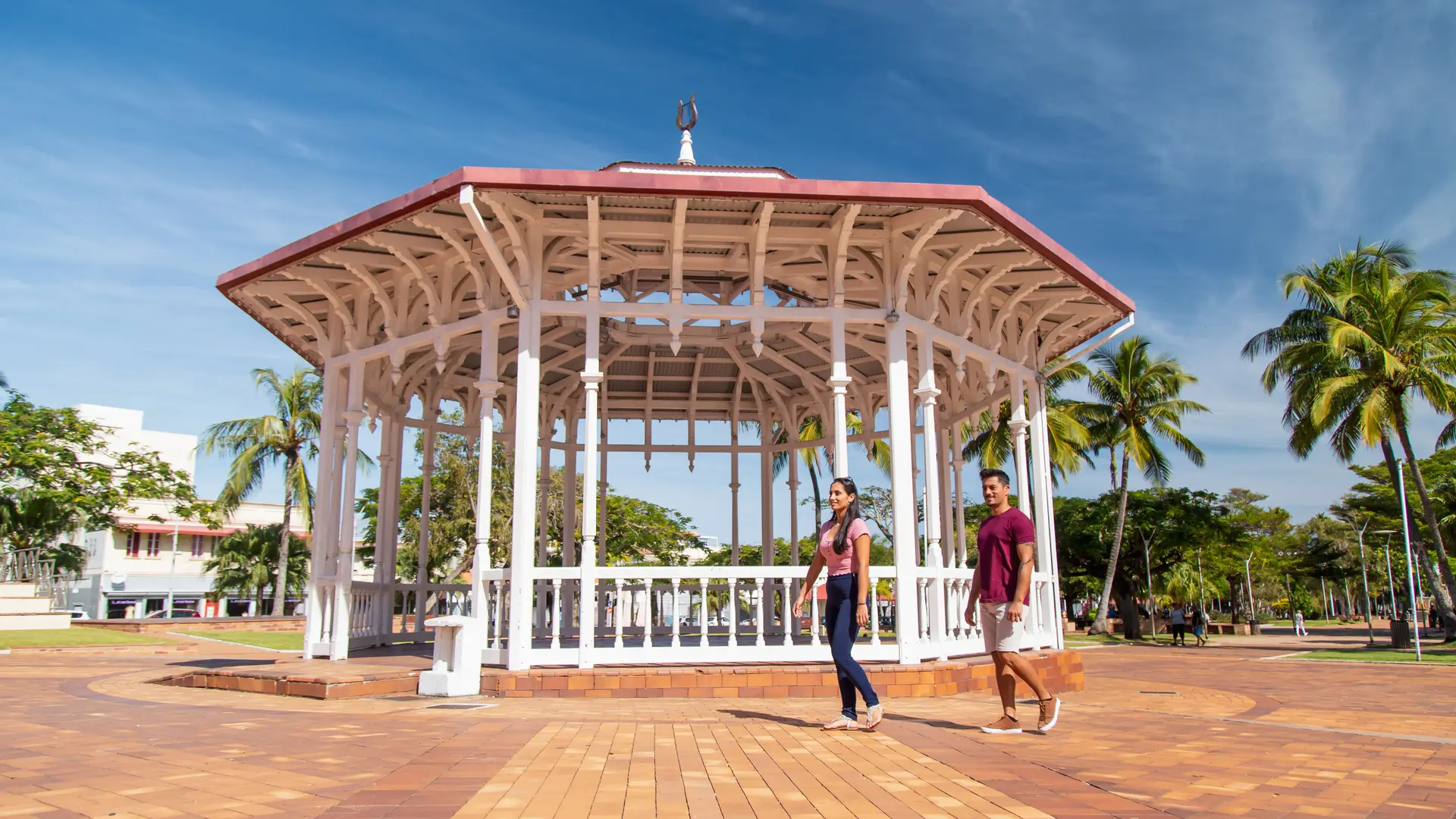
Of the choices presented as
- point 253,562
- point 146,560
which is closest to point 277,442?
point 253,562

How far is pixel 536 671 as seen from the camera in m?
8.04

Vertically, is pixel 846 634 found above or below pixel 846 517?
below

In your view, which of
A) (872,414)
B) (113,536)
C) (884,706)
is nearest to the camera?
(884,706)

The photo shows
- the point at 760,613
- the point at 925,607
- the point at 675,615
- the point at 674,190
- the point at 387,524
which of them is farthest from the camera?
the point at 387,524

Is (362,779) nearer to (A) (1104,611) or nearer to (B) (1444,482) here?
(A) (1104,611)

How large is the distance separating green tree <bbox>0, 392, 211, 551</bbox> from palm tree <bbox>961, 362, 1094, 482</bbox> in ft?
94.7

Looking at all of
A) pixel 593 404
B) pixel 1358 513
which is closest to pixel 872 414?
pixel 593 404

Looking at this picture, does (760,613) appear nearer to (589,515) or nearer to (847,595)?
(589,515)

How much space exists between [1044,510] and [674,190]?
657 cm

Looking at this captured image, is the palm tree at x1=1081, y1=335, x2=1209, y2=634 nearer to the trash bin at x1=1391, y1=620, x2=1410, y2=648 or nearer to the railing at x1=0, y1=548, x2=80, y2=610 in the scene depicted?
the trash bin at x1=1391, y1=620, x2=1410, y2=648

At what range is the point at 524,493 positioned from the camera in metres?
8.52

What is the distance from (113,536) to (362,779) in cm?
6091

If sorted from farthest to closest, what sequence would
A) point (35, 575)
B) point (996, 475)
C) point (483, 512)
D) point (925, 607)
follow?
point (35, 575), point (925, 607), point (483, 512), point (996, 475)

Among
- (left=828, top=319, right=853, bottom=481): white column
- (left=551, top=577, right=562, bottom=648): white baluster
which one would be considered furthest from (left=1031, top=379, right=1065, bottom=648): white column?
(left=551, top=577, right=562, bottom=648): white baluster
